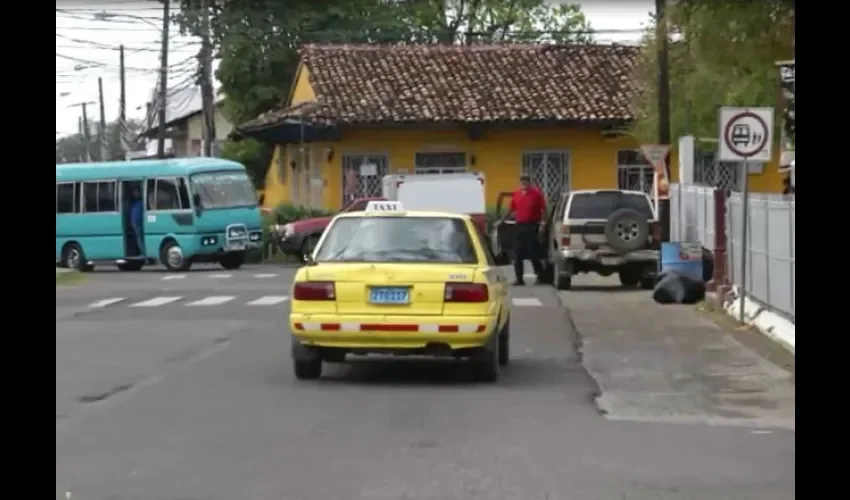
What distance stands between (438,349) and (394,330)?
50 cm

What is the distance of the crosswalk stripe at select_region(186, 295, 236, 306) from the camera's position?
1014 inches

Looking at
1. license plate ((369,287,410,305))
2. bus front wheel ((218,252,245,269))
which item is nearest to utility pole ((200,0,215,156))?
bus front wheel ((218,252,245,269))

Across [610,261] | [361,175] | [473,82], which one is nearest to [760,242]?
[610,261]

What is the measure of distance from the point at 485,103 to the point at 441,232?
106 ft

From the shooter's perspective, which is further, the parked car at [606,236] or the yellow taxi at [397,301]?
the parked car at [606,236]

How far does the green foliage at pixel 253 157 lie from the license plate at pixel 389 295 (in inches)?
1829

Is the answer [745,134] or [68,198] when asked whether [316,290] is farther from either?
[68,198]

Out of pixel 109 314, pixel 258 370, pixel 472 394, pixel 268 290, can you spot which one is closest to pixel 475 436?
pixel 472 394

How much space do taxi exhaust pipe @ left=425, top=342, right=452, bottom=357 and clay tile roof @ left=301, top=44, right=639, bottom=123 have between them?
31.4 metres

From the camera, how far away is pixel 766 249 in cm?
2039

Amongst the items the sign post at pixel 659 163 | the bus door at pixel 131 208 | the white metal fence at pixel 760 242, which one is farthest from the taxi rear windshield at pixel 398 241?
the bus door at pixel 131 208

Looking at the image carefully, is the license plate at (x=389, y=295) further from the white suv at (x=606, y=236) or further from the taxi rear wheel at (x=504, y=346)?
the white suv at (x=606, y=236)

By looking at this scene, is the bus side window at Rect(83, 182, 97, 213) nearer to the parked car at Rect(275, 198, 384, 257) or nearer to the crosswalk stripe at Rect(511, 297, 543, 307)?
the parked car at Rect(275, 198, 384, 257)

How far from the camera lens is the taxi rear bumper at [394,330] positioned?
14.3 meters
